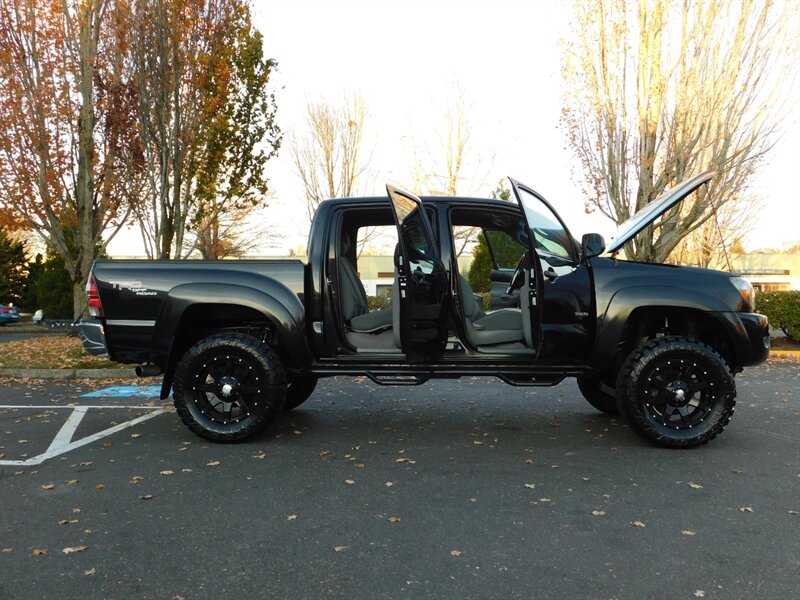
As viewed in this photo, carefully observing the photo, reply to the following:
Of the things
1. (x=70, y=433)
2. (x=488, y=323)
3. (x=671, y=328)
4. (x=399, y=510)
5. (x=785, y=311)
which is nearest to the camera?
(x=399, y=510)

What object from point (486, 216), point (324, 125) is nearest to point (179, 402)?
point (486, 216)

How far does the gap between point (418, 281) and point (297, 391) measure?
214cm

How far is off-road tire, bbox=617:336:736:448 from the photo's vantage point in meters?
4.63

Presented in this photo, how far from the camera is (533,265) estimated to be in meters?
4.95

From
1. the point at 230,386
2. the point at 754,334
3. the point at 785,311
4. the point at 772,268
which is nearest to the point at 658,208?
the point at 754,334

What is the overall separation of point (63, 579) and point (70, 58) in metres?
15.2

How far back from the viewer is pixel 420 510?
3.45 metres

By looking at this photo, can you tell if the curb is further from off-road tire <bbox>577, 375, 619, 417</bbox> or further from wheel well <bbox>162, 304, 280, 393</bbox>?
off-road tire <bbox>577, 375, 619, 417</bbox>

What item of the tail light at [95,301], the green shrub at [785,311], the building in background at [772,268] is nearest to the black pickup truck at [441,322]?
the tail light at [95,301]

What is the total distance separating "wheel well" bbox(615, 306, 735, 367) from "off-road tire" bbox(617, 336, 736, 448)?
259 mm

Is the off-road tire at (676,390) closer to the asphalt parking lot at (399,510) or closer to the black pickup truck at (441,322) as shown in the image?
the black pickup truck at (441,322)

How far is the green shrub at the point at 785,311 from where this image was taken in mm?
12133

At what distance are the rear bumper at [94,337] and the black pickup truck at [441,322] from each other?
0.01 m

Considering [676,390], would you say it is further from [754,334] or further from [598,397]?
[598,397]
